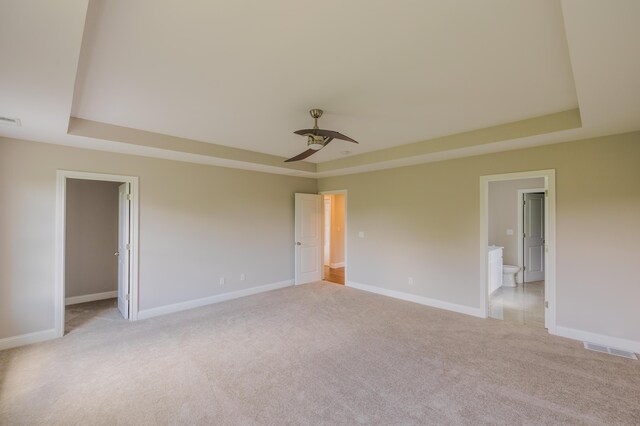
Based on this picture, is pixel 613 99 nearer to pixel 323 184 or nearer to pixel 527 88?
pixel 527 88

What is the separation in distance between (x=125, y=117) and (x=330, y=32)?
268 cm

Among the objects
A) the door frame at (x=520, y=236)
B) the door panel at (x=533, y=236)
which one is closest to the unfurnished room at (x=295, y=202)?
the door frame at (x=520, y=236)

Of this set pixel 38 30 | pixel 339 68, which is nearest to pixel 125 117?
pixel 38 30

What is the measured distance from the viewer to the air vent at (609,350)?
9.90 ft

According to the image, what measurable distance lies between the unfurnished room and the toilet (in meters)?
0.07

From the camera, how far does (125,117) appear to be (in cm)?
318

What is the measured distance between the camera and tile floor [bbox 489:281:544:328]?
13.6 ft

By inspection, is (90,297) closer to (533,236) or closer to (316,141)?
(316,141)

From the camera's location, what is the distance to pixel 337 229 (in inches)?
340

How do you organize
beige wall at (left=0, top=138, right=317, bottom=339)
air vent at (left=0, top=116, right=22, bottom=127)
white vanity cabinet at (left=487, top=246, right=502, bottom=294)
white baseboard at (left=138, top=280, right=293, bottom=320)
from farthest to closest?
white vanity cabinet at (left=487, top=246, right=502, bottom=294) < white baseboard at (left=138, top=280, right=293, bottom=320) < beige wall at (left=0, top=138, right=317, bottom=339) < air vent at (left=0, top=116, right=22, bottom=127)

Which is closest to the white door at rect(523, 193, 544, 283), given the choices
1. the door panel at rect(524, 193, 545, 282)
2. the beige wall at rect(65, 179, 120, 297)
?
the door panel at rect(524, 193, 545, 282)

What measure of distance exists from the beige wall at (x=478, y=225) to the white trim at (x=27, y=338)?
15.6 feet

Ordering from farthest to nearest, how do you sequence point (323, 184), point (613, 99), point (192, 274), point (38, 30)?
point (323, 184), point (192, 274), point (613, 99), point (38, 30)

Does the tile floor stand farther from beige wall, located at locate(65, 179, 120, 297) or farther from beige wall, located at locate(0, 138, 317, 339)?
beige wall, located at locate(65, 179, 120, 297)
